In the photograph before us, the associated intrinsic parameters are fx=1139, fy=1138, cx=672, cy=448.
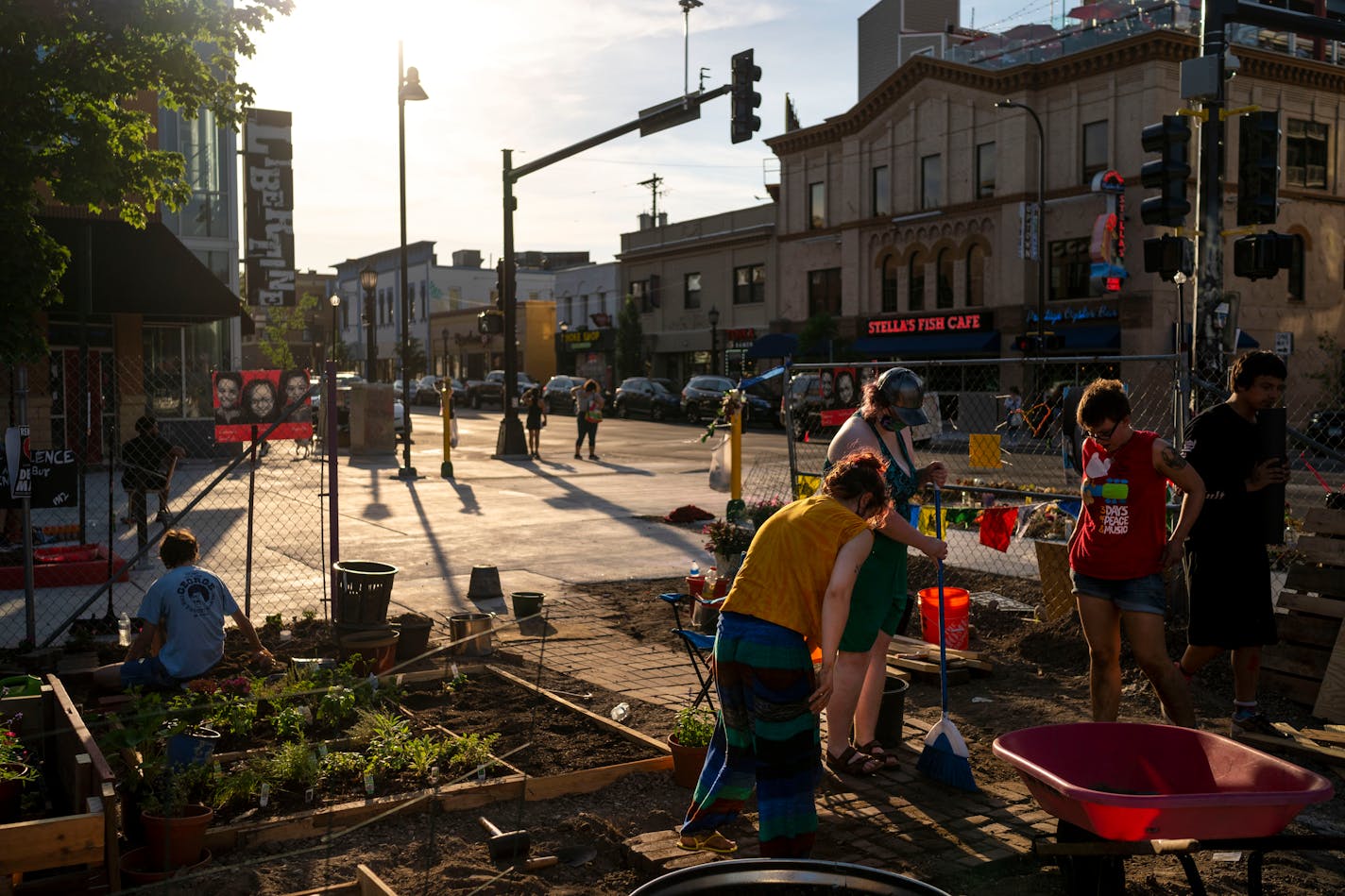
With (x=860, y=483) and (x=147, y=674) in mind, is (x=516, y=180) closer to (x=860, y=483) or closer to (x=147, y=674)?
(x=147, y=674)

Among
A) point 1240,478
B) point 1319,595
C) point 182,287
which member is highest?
point 182,287

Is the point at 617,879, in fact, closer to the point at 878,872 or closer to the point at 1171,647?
the point at 878,872

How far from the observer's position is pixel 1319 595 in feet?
23.0

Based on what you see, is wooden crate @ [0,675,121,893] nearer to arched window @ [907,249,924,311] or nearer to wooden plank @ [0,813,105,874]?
wooden plank @ [0,813,105,874]

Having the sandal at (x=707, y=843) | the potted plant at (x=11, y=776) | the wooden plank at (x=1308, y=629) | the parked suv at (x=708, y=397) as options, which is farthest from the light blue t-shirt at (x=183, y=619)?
the parked suv at (x=708, y=397)

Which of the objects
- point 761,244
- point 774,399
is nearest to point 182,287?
point 774,399

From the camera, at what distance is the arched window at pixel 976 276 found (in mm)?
38875

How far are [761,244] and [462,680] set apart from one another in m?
43.8

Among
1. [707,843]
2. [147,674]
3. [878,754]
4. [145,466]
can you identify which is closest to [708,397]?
[145,466]

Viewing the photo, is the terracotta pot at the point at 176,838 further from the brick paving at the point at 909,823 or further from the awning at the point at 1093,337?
the awning at the point at 1093,337

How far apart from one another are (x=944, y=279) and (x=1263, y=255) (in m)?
29.7

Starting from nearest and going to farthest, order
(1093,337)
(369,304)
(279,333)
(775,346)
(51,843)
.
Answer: (51,843), (369,304), (1093,337), (775,346), (279,333)

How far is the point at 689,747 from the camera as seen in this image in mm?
5527

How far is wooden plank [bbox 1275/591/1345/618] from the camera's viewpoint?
6.79 meters
